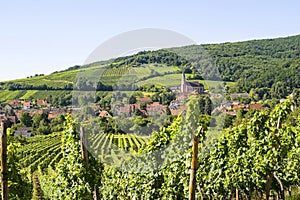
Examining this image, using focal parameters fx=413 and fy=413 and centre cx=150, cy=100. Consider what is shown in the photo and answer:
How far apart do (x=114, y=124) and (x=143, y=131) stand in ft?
2.04

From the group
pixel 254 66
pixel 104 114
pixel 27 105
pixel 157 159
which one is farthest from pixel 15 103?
pixel 104 114

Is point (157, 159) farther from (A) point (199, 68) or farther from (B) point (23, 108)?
(B) point (23, 108)

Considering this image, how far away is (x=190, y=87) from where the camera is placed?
6.62m

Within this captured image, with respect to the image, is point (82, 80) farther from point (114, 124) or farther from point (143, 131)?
point (143, 131)

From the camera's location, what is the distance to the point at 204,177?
455 inches

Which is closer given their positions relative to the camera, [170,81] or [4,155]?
[4,155]

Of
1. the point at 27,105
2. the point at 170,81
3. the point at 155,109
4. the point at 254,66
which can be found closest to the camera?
the point at 170,81

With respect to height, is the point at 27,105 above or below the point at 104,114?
below

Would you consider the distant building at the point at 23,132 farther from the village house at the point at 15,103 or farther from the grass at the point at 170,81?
the grass at the point at 170,81

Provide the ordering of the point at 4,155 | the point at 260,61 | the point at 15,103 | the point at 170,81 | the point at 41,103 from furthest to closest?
the point at 260,61 < the point at 15,103 < the point at 41,103 < the point at 170,81 < the point at 4,155

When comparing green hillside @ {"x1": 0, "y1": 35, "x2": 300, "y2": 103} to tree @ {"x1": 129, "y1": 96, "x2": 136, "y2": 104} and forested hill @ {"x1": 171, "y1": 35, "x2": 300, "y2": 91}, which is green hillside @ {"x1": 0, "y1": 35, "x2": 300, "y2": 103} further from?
tree @ {"x1": 129, "y1": 96, "x2": 136, "y2": 104}

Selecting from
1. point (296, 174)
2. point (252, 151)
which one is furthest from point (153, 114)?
point (296, 174)

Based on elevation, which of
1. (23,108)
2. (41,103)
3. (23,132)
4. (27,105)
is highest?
(41,103)

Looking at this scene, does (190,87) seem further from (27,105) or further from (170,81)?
(27,105)
